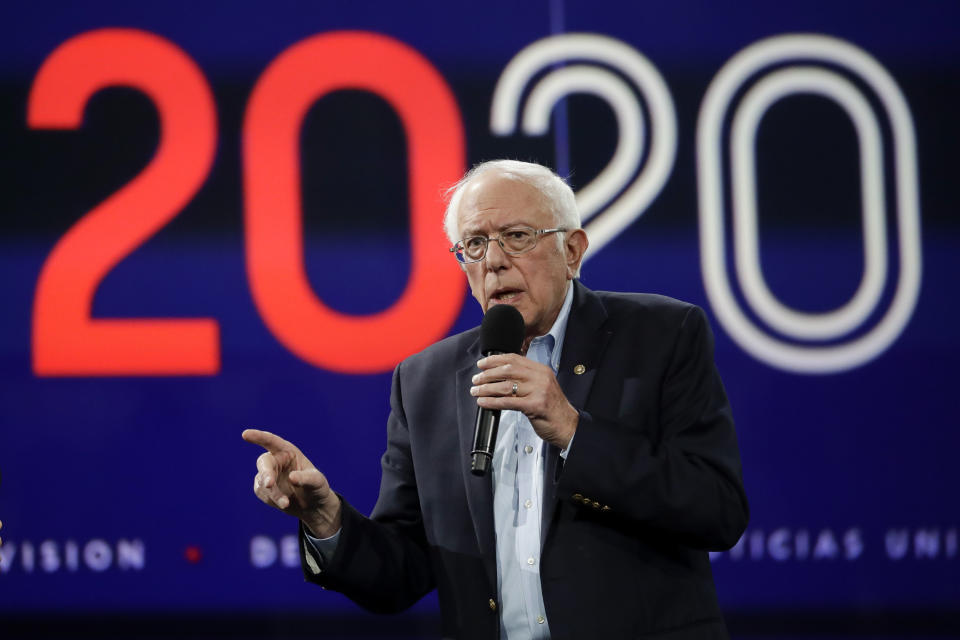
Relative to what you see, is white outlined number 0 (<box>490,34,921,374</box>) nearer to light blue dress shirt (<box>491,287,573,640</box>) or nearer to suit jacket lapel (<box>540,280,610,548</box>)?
suit jacket lapel (<box>540,280,610,548</box>)

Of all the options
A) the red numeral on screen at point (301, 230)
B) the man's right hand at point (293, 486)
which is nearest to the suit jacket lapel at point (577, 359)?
the man's right hand at point (293, 486)

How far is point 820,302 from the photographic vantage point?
11.0 feet

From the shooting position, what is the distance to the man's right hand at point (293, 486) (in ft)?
6.04

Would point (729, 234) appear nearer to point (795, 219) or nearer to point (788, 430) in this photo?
point (795, 219)

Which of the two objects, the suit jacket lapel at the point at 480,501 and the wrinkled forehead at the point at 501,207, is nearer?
the suit jacket lapel at the point at 480,501

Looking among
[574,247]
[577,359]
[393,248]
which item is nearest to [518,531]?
[577,359]

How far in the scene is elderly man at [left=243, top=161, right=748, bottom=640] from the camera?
1.75 meters

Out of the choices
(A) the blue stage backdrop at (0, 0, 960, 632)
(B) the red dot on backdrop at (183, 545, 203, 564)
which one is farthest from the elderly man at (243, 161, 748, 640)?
(B) the red dot on backdrop at (183, 545, 203, 564)

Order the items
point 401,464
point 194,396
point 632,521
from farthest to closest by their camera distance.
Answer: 1. point 194,396
2. point 401,464
3. point 632,521

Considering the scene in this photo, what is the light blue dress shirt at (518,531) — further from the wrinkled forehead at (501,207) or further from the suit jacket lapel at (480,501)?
the wrinkled forehead at (501,207)

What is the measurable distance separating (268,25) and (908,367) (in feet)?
8.00

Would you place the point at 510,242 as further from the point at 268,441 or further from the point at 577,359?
the point at 268,441

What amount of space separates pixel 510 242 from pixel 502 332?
0.29m

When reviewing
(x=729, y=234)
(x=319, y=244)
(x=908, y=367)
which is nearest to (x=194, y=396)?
(x=319, y=244)
